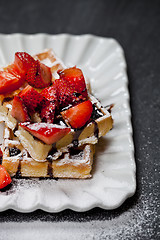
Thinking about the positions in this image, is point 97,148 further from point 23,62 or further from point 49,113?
point 23,62

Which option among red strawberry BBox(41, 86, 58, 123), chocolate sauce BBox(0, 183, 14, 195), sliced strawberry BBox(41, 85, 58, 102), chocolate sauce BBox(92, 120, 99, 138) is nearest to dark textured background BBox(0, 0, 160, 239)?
chocolate sauce BBox(92, 120, 99, 138)

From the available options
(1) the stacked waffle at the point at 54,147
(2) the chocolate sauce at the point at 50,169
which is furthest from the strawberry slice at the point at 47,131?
(2) the chocolate sauce at the point at 50,169

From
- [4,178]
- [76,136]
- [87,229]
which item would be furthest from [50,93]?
[87,229]

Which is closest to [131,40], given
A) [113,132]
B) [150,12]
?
[150,12]

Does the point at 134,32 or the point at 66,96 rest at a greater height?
the point at 66,96

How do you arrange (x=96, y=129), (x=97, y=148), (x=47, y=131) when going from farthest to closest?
(x=97, y=148) < (x=96, y=129) < (x=47, y=131)

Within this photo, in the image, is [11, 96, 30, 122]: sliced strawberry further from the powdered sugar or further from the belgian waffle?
the powdered sugar
